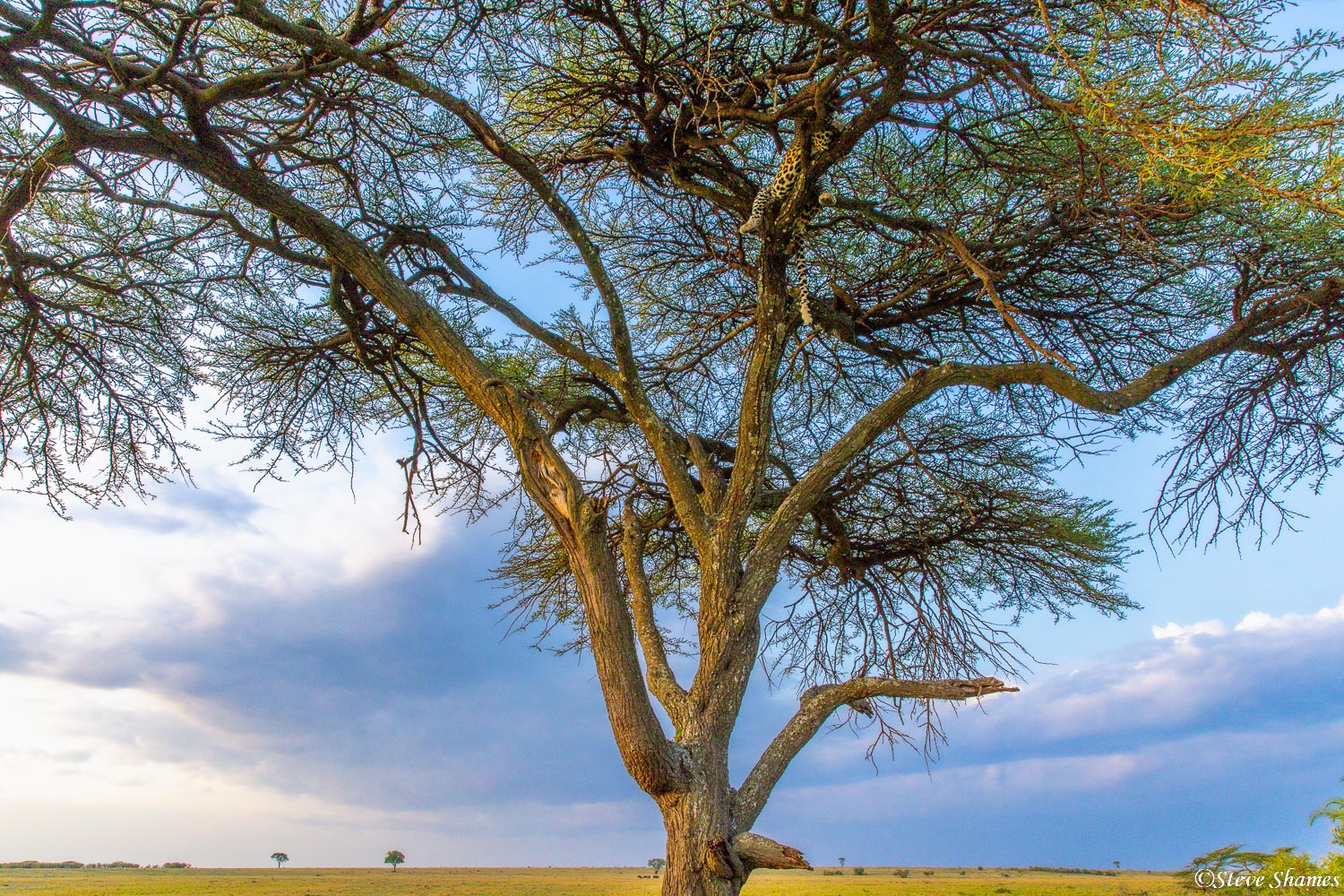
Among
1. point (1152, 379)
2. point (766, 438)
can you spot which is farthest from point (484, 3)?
point (1152, 379)

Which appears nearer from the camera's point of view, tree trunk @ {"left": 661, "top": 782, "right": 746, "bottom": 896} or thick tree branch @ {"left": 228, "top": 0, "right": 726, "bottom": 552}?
tree trunk @ {"left": 661, "top": 782, "right": 746, "bottom": 896}

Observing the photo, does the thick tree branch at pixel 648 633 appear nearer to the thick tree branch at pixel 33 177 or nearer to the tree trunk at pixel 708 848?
the tree trunk at pixel 708 848

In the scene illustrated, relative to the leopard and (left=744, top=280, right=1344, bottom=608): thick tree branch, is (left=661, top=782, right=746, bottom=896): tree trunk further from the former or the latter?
the leopard

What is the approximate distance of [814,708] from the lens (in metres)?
4.74

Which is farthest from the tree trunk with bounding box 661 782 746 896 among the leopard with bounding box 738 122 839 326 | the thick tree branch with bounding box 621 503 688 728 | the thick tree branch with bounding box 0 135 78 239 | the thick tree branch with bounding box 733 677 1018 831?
the thick tree branch with bounding box 0 135 78 239

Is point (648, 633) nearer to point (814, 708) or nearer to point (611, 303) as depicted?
point (814, 708)

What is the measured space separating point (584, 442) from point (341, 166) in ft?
10.0

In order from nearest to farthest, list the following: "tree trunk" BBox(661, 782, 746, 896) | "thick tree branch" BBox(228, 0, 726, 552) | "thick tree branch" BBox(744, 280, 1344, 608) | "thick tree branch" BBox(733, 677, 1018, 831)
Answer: "tree trunk" BBox(661, 782, 746, 896) → "thick tree branch" BBox(733, 677, 1018, 831) → "thick tree branch" BBox(228, 0, 726, 552) → "thick tree branch" BBox(744, 280, 1344, 608)

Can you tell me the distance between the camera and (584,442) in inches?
297

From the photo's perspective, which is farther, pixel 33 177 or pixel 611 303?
pixel 611 303

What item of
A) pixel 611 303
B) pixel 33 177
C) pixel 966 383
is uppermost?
pixel 33 177

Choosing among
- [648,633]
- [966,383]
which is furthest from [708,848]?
[966,383]

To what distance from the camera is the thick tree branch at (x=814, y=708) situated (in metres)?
4.45

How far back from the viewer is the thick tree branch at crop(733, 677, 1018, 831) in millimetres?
4445
